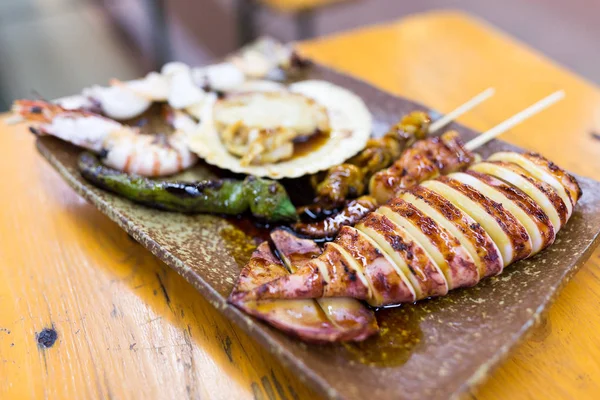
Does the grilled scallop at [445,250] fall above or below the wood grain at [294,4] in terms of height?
above

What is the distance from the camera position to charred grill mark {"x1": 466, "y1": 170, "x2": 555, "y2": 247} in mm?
2385

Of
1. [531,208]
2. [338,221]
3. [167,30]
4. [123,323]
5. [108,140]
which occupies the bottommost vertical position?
[167,30]

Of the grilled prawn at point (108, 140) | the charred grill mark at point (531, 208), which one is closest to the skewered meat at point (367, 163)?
the charred grill mark at point (531, 208)

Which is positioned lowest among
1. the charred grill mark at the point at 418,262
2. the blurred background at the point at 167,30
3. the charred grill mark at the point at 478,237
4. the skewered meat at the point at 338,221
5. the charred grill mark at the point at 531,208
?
the blurred background at the point at 167,30

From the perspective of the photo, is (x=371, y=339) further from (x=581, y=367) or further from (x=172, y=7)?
(x=172, y=7)

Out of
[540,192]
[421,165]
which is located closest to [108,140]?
[421,165]

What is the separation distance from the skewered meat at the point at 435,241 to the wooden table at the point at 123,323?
0.37 metres

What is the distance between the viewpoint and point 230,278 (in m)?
2.41

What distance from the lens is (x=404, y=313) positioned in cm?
226

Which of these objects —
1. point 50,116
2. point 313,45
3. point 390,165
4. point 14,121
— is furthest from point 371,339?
point 313,45

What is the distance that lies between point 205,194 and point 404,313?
1.29 m

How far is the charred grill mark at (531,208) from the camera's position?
2385 mm

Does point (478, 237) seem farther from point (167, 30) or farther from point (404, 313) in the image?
point (167, 30)

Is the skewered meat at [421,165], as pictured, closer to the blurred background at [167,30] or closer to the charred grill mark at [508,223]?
the charred grill mark at [508,223]
